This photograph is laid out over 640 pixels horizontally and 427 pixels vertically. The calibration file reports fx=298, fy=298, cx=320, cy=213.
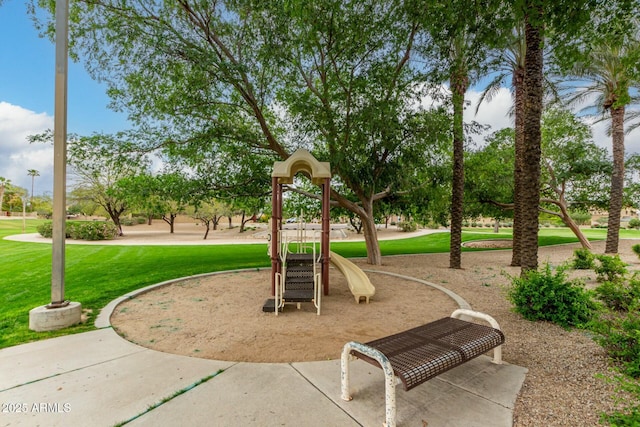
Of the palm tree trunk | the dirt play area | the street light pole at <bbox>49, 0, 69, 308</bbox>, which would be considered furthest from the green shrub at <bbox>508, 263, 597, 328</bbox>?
the street light pole at <bbox>49, 0, 69, 308</bbox>

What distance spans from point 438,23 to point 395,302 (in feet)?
18.9

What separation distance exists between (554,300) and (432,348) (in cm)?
343

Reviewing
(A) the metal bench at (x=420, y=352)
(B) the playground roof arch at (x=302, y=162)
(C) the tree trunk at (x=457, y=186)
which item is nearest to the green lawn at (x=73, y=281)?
(B) the playground roof arch at (x=302, y=162)

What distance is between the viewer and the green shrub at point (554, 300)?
484cm

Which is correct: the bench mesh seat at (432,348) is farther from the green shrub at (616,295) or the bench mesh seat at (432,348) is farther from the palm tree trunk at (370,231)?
the palm tree trunk at (370,231)

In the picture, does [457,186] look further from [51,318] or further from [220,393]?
[51,318]

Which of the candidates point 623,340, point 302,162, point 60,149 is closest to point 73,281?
point 60,149

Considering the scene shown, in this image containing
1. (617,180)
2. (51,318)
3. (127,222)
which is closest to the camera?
(51,318)

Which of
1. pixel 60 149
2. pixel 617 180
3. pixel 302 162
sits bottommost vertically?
pixel 60 149

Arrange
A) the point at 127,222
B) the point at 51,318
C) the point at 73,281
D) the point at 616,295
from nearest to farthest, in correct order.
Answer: the point at 51,318 → the point at 616,295 → the point at 73,281 → the point at 127,222

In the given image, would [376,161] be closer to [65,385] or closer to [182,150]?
[182,150]

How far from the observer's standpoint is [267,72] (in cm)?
842

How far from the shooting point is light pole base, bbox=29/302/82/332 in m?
4.63

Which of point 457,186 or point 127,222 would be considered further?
point 127,222
